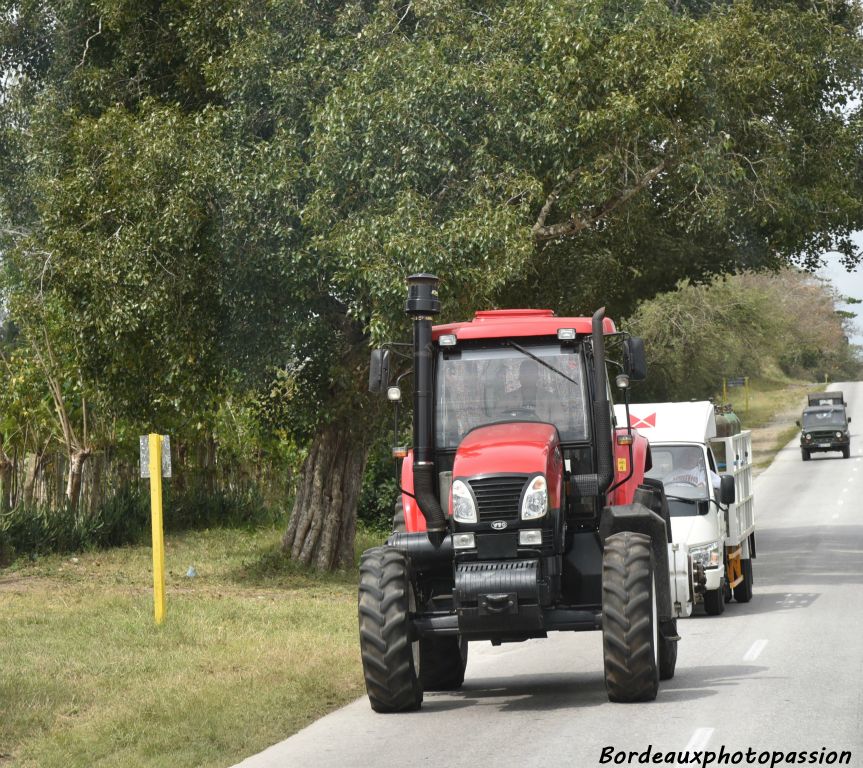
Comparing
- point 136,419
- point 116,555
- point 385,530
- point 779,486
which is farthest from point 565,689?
point 779,486

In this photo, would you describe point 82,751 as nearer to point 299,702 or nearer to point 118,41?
point 299,702

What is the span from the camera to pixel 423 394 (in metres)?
11.8

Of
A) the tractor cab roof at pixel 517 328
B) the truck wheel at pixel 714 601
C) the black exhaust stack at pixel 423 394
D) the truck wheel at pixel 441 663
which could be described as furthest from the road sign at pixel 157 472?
the truck wheel at pixel 714 601

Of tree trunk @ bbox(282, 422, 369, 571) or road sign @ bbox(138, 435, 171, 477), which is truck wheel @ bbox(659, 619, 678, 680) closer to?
road sign @ bbox(138, 435, 171, 477)

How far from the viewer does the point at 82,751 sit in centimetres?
1014

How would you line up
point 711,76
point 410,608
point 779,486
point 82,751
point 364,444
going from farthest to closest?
point 779,486, point 364,444, point 711,76, point 410,608, point 82,751

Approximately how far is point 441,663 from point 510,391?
8.39ft

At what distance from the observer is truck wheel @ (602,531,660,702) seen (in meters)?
11.1

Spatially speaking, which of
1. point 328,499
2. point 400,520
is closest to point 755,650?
point 400,520

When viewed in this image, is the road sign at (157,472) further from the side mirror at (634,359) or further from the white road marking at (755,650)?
the white road marking at (755,650)

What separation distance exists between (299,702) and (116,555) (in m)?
16.4

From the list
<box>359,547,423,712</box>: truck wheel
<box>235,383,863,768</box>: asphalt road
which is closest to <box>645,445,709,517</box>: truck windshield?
<box>235,383,863,768</box>: asphalt road

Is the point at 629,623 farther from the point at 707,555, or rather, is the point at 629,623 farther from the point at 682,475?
the point at 682,475

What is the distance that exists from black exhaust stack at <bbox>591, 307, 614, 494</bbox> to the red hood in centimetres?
34
